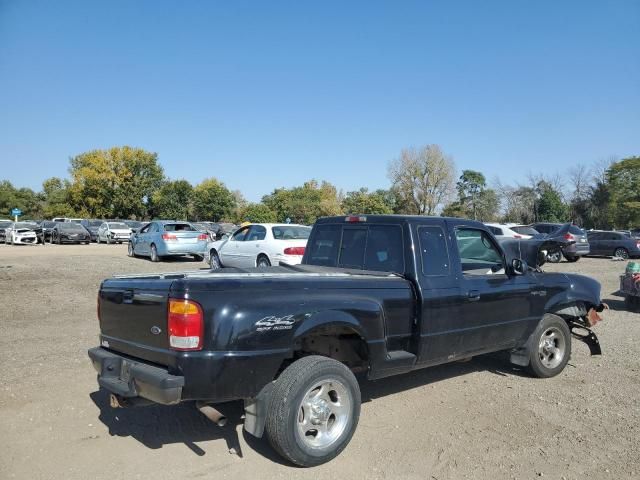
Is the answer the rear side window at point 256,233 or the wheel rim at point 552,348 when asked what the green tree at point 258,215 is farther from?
the wheel rim at point 552,348

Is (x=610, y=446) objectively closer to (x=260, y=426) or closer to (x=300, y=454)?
(x=300, y=454)

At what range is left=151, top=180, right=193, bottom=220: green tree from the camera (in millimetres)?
62344

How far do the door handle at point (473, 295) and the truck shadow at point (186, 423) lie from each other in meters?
1.24

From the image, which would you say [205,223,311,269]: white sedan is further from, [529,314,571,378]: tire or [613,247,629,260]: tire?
[613,247,629,260]: tire

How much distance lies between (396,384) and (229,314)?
279 centimetres

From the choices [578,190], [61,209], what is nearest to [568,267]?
[578,190]

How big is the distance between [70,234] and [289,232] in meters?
23.7

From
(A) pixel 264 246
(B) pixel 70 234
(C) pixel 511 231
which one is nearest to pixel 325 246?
(A) pixel 264 246

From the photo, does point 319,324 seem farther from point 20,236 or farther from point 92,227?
point 92,227

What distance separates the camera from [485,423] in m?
4.59

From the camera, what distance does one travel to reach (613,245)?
24.3 metres

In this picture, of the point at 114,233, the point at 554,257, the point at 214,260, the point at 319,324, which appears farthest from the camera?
the point at 114,233

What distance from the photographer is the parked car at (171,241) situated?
18.4 metres

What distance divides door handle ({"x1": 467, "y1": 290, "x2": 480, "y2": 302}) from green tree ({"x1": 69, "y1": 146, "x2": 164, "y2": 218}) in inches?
2495
